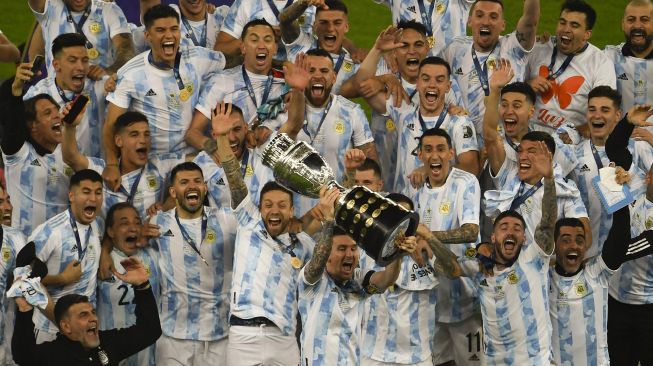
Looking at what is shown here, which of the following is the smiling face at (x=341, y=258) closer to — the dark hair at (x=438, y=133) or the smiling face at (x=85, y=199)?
the dark hair at (x=438, y=133)

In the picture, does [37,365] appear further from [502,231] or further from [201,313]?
[502,231]

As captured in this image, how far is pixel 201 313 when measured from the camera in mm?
12258

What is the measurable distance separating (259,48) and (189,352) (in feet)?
7.83

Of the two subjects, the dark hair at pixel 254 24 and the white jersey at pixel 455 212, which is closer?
the white jersey at pixel 455 212

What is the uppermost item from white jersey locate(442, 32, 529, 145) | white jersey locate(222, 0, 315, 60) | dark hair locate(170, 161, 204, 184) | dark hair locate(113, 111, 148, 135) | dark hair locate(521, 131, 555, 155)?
white jersey locate(222, 0, 315, 60)

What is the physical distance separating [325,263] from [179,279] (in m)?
1.93

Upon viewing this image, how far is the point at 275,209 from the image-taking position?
38.0 feet

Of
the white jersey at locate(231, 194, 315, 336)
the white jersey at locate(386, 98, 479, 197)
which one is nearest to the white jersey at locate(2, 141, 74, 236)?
the white jersey at locate(231, 194, 315, 336)

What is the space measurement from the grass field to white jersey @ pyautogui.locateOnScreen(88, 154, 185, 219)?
5.41m

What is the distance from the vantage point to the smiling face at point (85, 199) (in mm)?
11773

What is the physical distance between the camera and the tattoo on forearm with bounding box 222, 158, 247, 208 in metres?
11.5

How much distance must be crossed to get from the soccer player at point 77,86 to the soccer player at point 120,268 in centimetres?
99

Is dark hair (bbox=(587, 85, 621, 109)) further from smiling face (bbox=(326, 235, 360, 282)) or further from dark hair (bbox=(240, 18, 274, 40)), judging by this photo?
smiling face (bbox=(326, 235, 360, 282))

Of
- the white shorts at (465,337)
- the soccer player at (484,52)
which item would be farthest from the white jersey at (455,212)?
the soccer player at (484,52)
